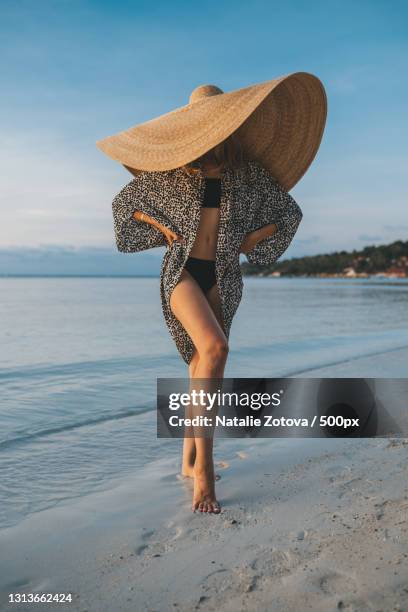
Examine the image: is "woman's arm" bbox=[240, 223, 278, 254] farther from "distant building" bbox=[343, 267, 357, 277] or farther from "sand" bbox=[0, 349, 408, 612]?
"distant building" bbox=[343, 267, 357, 277]

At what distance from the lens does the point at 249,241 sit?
3.55 meters

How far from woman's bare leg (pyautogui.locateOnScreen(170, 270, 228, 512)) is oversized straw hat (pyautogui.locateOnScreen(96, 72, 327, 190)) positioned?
2.43 feet

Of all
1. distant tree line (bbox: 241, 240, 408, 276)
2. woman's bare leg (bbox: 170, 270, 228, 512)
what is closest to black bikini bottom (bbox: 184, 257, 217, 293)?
woman's bare leg (bbox: 170, 270, 228, 512)

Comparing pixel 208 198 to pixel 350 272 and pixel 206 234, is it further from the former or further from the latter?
pixel 350 272

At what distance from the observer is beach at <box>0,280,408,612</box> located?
2.21m

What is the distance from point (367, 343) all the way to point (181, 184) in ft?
30.5

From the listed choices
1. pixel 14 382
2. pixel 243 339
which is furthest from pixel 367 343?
pixel 14 382

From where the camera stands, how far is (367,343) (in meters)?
11.9

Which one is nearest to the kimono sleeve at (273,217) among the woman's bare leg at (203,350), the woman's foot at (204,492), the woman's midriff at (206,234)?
the woman's midriff at (206,234)

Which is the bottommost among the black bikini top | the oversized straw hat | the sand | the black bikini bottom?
the sand

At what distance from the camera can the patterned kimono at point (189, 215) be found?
3328 mm

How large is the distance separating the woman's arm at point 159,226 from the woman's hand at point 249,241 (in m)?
0.42

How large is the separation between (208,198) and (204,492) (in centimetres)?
162

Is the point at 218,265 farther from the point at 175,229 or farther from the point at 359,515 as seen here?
the point at 359,515
